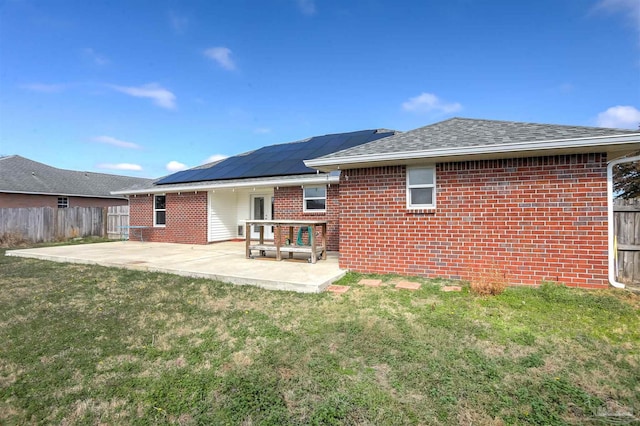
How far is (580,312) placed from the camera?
4555 millimetres

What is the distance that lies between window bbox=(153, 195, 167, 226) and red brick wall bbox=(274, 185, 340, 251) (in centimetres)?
638

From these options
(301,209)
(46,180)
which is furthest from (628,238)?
(46,180)

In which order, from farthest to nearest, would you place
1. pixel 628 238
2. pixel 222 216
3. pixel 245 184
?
pixel 222 216
pixel 245 184
pixel 628 238

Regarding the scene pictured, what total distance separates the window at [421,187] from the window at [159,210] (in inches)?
485

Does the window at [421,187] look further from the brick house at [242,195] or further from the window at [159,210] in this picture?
the window at [159,210]

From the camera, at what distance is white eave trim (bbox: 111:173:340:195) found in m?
11.0

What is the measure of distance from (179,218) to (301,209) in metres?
6.31

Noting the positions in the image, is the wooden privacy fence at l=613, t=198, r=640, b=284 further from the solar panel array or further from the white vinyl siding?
the white vinyl siding

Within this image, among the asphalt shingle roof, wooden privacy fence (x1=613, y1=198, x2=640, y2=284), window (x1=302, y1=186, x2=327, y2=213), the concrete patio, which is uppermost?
the asphalt shingle roof

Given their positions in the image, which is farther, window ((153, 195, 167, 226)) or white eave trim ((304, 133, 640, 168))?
window ((153, 195, 167, 226))

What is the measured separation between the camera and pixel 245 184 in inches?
486

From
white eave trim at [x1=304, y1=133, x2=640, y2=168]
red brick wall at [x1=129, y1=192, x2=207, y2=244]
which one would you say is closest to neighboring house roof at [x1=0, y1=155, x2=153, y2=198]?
red brick wall at [x1=129, y1=192, x2=207, y2=244]

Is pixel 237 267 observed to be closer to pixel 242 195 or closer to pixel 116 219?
pixel 242 195

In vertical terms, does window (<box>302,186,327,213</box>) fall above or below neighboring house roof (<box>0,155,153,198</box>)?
below
